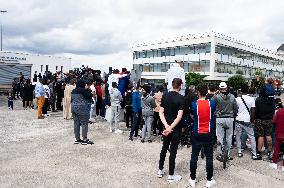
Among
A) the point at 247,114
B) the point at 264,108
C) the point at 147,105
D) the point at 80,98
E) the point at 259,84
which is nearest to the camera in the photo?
the point at 264,108

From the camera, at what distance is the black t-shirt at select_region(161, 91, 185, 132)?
6.36 meters

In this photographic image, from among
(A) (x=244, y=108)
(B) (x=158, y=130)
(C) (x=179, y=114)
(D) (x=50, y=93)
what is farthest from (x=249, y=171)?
(D) (x=50, y=93)

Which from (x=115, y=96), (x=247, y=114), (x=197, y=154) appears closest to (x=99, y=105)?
(x=115, y=96)

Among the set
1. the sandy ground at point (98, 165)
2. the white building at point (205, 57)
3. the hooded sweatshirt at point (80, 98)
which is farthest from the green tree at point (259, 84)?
the white building at point (205, 57)

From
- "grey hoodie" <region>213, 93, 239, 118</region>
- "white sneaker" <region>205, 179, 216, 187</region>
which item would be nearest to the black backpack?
"grey hoodie" <region>213, 93, 239, 118</region>

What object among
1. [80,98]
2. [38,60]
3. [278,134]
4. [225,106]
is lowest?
[278,134]

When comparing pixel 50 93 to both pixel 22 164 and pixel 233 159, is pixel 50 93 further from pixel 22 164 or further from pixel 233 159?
pixel 233 159

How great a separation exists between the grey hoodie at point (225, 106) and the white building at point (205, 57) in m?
51.7

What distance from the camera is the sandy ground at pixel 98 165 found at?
257 inches

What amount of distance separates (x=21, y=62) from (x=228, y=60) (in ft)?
136

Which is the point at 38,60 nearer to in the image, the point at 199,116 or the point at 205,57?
the point at 205,57

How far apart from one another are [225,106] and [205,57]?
5524cm

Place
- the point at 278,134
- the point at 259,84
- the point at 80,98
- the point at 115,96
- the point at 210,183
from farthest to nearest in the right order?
the point at 115,96 → the point at 259,84 → the point at 80,98 → the point at 278,134 → the point at 210,183

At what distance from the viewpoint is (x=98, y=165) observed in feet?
24.9
